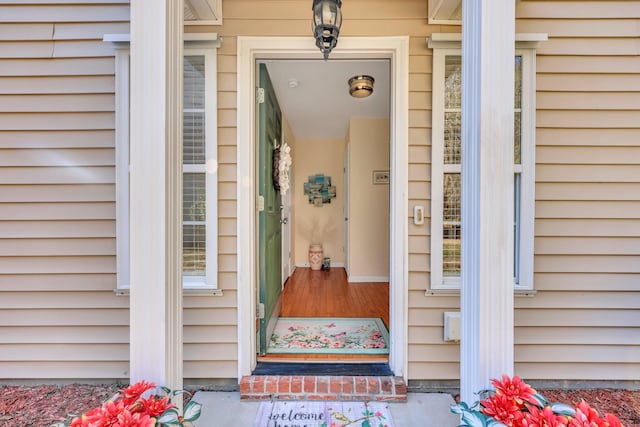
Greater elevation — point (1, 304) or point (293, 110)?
point (293, 110)

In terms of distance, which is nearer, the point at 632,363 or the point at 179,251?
the point at 179,251

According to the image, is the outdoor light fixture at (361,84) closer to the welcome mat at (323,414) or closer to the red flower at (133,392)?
the welcome mat at (323,414)

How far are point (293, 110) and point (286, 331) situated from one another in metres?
2.86

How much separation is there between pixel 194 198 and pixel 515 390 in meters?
1.95

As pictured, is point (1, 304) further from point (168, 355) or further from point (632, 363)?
point (632, 363)

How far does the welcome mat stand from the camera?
165 centimetres

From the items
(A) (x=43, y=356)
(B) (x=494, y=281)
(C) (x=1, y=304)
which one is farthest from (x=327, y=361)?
(C) (x=1, y=304)

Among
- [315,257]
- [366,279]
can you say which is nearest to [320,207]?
[315,257]

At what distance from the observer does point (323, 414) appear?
1.71 m

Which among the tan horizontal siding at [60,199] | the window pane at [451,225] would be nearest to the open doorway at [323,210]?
the window pane at [451,225]

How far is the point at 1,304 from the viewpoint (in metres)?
2.03

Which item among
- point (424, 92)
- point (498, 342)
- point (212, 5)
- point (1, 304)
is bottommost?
point (1, 304)

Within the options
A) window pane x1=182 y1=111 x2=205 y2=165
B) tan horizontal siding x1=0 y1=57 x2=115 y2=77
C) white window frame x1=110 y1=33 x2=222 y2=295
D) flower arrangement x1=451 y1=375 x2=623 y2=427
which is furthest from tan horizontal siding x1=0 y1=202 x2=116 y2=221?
flower arrangement x1=451 y1=375 x2=623 y2=427

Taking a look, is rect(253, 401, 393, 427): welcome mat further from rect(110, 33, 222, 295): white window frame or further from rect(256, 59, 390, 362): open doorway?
rect(110, 33, 222, 295): white window frame
